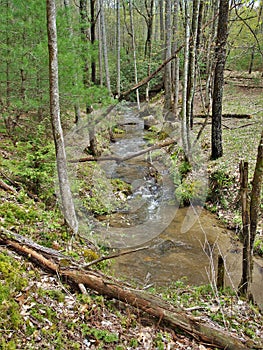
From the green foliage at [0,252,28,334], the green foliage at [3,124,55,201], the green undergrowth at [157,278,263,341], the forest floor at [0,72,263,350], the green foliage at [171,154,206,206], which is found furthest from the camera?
the green foliage at [171,154,206,206]

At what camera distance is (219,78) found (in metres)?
8.75

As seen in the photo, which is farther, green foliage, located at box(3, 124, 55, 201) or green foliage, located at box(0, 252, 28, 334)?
green foliage, located at box(3, 124, 55, 201)

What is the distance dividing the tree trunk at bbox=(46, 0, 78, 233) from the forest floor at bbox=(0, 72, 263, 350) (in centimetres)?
33

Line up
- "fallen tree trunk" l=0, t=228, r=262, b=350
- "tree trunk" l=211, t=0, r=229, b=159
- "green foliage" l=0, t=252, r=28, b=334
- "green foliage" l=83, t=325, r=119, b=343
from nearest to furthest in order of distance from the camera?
1. "green foliage" l=0, t=252, r=28, b=334
2. "green foliage" l=83, t=325, r=119, b=343
3. "fallen tree trunk" l=0, t=228, r=262, b=350
4. "tree trunk" l=211, t=0, r=229, b=159

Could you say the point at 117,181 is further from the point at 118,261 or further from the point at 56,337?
the point at 56,337

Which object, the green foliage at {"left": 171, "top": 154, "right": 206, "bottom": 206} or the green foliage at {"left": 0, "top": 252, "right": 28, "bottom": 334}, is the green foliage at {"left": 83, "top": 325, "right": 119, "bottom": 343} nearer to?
the green foliage at {"left": 0, "top": 252, "right": 28, "bottom": 334}

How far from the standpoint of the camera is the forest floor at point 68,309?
2998mm

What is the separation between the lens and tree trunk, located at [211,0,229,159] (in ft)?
27.0

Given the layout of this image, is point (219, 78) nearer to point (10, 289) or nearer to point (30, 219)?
point (30, 219)

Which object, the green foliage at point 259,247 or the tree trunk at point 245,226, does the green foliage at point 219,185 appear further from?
the tree trunk at point 245,226

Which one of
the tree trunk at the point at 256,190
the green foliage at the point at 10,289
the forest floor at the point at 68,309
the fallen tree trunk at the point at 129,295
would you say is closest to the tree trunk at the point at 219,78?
the tree trunk at the point at 256,190

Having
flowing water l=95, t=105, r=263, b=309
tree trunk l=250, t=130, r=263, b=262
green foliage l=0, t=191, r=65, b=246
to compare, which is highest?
tree trunk l=250, t=130, r=263, b=262

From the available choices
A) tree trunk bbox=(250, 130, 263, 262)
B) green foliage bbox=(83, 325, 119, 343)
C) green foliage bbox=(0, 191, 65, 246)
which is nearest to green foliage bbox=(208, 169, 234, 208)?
tree trunk bbox=(250, 130, 263, 262)

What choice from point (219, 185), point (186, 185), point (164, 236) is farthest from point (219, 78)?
point (164, 236)
